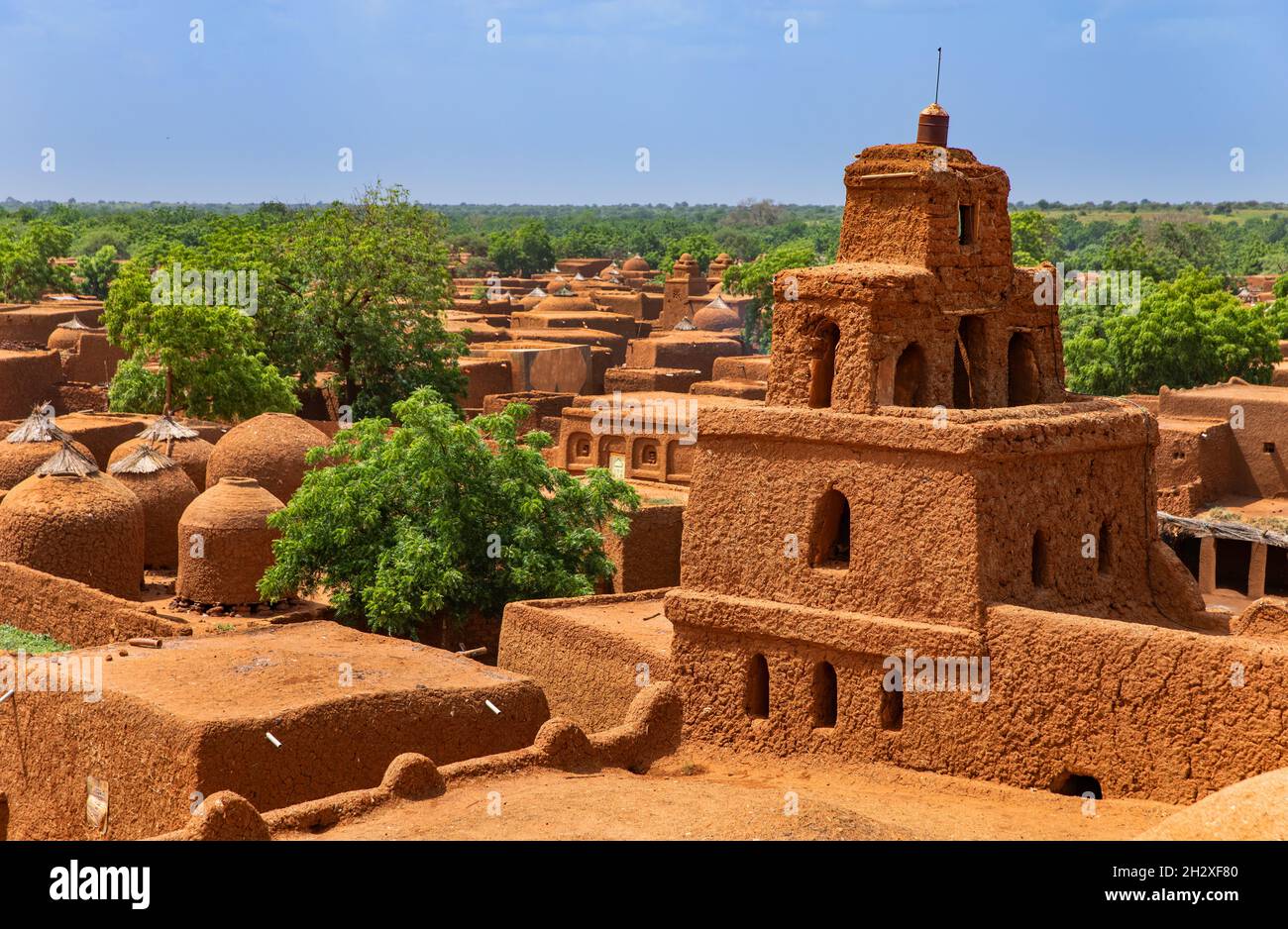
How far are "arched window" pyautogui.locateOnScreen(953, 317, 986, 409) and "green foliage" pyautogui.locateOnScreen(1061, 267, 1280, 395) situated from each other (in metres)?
24.4

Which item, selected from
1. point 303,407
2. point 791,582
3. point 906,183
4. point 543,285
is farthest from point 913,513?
→ point 543,285

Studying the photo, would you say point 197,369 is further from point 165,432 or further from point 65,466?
point 65,466

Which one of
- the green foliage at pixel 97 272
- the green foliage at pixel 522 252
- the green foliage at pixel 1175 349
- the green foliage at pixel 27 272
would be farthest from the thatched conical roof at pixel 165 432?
the green foliage at pixel 522 252

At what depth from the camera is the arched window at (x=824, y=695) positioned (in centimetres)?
1428

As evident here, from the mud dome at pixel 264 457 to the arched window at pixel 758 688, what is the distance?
1100cm

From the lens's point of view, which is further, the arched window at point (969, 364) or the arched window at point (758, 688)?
the arched window at point (969, 364)

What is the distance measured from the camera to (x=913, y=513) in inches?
538

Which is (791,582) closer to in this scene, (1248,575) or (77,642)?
(77,642)

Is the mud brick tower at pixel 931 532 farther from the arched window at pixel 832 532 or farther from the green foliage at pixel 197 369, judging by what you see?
the green foliage at pixel 197 369

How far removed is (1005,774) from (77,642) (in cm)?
1060

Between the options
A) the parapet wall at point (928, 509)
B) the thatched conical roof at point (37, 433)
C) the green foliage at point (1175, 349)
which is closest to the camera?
the parapet wall at point (928, 509)

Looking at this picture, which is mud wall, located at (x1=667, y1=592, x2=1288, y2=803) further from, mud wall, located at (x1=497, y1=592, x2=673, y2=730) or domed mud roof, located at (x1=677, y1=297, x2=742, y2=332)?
domed mud roof, located at (x1=677, y1=297, x2=742, y2=332)

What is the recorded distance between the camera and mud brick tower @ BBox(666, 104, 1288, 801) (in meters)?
12.8

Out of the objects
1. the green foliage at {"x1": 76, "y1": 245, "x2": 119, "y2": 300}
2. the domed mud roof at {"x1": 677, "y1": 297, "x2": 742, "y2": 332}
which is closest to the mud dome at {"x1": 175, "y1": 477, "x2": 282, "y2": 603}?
the domed mud roof at {"x1": 677, "y1": 297, "x2": 742, "y2": 332}
